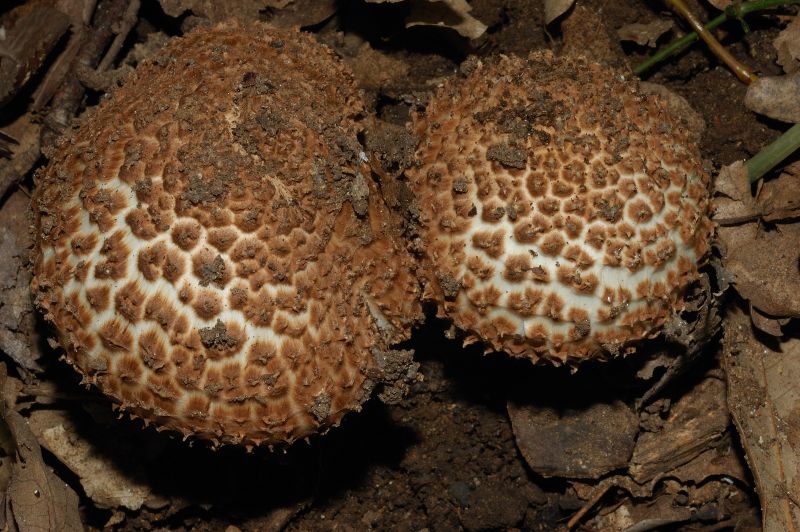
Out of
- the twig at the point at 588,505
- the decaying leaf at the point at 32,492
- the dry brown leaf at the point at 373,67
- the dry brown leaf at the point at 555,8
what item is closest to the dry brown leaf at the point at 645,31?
the dry brown leaf at the point at 555,8

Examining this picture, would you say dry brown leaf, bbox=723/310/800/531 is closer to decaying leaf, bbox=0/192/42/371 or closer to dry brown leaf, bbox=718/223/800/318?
dry brown leaf, bbox=718/223/800/318

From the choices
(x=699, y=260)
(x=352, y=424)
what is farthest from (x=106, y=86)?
(x=699, y=260)

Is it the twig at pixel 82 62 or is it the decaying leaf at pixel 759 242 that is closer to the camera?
the decaying leaf at pixel 759 242

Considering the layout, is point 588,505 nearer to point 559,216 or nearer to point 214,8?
point 559,216

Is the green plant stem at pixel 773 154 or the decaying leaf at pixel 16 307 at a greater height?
the green plant stem at pixel 773 154

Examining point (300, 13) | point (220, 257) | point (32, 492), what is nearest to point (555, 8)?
point (300, 13)

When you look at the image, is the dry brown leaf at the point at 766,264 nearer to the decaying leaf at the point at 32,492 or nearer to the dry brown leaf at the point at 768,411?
the dry brown leaf at the point at 768,411

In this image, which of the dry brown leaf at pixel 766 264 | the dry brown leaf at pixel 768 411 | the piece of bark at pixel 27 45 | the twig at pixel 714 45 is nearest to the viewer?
the dry brown leaf at pixel 768 411
